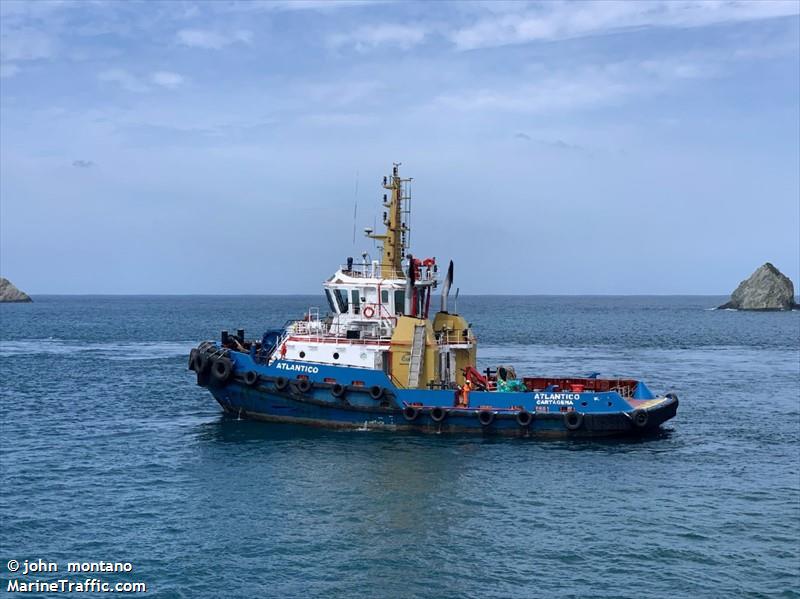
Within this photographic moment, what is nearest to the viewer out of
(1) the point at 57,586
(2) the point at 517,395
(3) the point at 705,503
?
(1) the point at 57,586

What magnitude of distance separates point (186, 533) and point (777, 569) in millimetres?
12338

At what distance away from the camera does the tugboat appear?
28016mm

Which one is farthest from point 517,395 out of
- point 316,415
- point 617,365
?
point 617,365

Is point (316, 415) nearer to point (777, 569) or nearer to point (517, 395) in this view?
point (517, 395)

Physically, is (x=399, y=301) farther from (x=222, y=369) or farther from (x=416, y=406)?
(x=222, y=369)

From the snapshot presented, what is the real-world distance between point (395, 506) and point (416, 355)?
28.8ft

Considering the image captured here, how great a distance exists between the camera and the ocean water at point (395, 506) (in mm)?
16359

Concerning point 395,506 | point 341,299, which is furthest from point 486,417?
point 395,506

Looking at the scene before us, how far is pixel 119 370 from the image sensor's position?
5075 centimetres

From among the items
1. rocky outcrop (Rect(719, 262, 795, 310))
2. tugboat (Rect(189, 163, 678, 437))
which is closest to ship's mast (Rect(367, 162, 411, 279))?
tugboat (Rect(189, 163, 678, 437))

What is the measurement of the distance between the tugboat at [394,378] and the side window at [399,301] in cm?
8

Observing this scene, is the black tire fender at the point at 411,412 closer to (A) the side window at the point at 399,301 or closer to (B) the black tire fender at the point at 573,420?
(A) the side window at the point at 399,301

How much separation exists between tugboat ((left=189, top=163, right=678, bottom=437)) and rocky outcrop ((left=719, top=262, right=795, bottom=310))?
139 m

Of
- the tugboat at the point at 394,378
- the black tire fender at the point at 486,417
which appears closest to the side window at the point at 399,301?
the tugboat at the point at 394,378
